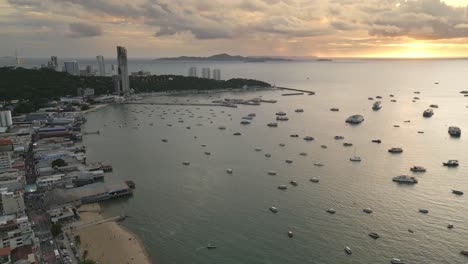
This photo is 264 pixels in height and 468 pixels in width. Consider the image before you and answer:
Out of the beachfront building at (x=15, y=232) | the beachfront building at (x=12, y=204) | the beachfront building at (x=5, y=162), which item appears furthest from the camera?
the beachfront building at (x=5, y=162)

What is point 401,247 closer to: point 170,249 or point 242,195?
point 242,195

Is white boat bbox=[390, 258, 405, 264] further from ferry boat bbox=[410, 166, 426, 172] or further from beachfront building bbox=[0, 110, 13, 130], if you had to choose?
beachfront building bbox=[0, 110, 13, 130]

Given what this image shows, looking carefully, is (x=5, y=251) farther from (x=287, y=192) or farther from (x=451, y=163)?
(x=451, y=163)

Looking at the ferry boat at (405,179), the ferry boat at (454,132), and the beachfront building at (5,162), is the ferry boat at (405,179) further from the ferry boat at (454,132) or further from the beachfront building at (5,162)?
the beachfront building at (5,162)

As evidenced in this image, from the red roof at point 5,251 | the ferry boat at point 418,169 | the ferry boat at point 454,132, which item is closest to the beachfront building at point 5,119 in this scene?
the red roof at point 5,251

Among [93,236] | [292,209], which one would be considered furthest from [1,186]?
[292,209]

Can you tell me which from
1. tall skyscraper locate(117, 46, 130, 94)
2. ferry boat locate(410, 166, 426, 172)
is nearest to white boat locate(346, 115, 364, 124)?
ferry boat locate(410, 166, 426, 172)

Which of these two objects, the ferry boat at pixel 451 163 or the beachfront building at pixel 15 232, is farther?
the ferry boat at pixel 451 163
